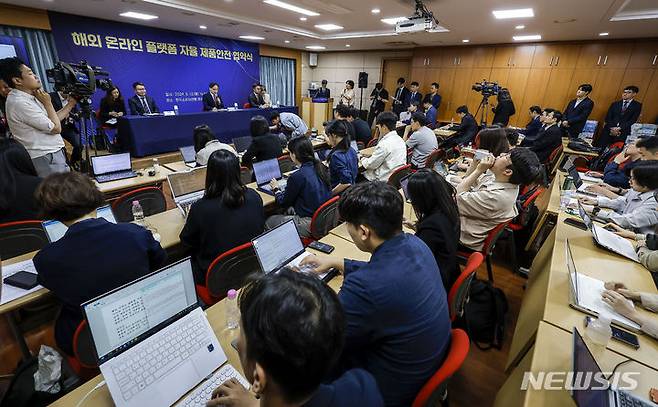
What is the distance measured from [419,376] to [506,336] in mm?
1765

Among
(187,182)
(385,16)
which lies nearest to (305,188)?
(187,182)

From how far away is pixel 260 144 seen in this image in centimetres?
397

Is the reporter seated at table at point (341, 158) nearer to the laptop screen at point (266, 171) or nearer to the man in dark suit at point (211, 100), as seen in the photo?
the laptop screen at point (266, 171)

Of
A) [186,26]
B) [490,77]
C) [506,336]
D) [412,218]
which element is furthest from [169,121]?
[490,77]

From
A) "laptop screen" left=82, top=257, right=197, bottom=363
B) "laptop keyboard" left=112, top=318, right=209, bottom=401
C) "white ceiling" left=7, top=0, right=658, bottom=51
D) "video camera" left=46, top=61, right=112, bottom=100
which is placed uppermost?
"white ceiling" left=7, top=0, right=658, bottom=51

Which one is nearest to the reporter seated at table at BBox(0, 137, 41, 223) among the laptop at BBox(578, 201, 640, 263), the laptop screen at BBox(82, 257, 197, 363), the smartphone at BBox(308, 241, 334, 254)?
the laptop screen at BBox(82, 257, 197, 363)

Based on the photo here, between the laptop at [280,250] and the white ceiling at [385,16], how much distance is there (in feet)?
15.2

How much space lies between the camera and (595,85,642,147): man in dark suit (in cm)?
637

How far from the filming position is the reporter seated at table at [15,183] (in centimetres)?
206

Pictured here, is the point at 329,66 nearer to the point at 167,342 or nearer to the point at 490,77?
the point at 490,77

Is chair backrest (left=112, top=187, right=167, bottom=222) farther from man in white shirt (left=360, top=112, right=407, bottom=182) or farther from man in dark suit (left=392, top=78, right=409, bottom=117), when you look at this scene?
man in dark suit (left=392, top=78, right=409, bottom=117)

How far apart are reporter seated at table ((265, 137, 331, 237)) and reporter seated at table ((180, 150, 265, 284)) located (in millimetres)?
724

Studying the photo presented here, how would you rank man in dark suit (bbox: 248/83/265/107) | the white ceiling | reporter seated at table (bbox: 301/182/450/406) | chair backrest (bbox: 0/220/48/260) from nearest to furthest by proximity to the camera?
reporter seated at table (bbox: 301/182/450/406), chair backrest (bbox: 0/220/48/260), the white ceiling, man in dark suit (bbox: 248/83/265/107)

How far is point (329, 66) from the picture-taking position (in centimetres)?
1191
